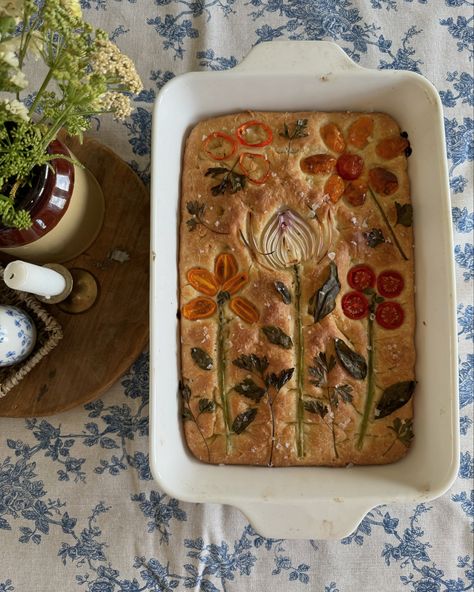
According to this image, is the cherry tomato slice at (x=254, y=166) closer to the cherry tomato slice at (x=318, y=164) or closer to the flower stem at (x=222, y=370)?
the cherry tomato slice at (x=318, y=164)

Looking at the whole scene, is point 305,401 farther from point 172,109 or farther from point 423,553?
point 172,109

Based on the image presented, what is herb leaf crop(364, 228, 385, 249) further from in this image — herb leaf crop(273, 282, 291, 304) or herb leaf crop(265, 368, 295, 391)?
herb leaf crop(265, 368, 295, 391)

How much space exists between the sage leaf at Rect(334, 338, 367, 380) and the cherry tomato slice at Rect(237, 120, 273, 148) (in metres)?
0.50

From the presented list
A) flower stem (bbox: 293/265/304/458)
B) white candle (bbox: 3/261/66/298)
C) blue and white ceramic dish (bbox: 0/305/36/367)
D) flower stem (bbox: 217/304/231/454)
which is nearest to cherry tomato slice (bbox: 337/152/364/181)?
flower stem (bbox: 293/265/304/458)

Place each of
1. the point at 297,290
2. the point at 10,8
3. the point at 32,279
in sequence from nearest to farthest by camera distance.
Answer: the point at 10,8, the point at 32,279, the point at 297,290

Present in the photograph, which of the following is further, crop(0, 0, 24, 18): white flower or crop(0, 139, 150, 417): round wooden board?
crop(0, 139, 150, 417): round wooden board

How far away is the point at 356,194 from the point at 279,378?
18.6 inches

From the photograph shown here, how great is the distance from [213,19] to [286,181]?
52 centimetres

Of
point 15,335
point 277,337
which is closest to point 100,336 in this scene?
point 15,335

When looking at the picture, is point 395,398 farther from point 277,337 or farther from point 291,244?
point 291,244

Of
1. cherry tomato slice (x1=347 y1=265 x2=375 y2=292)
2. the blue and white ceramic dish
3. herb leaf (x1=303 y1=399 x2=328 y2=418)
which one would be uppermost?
cherry tomato slice (x1=347 y1=265 x2=375 y2=292)

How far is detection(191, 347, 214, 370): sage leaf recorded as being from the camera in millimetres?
1356

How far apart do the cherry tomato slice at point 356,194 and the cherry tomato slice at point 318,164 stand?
65mm

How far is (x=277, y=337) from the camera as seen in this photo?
52.9 inches
